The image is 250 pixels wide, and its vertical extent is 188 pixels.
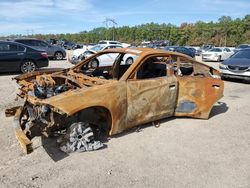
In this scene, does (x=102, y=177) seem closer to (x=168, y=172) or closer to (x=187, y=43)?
(x=168, y=172)

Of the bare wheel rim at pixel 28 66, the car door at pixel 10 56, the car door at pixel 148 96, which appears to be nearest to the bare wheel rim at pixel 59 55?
the bare wheel rim at pixel 28 66

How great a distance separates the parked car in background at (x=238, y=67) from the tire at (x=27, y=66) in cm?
866

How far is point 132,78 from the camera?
5.49m

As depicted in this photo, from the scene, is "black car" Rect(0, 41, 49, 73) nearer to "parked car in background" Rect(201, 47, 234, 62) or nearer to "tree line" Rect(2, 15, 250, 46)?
"parked car in background" Rect(201, 47, 234, 62)

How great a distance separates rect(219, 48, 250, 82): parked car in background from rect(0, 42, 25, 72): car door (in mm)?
9128

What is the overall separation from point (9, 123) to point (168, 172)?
3518 mm

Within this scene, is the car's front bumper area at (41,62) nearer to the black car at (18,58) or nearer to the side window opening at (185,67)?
the black car at (18,58)

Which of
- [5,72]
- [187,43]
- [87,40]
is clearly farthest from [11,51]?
[87,40]

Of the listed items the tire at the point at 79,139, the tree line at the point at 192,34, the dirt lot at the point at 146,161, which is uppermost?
the tree line at the point at 192,34

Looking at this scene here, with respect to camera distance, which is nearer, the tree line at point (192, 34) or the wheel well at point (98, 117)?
the wheel well at point (98, 117)

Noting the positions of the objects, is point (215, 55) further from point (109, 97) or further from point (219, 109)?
point (109, 97)

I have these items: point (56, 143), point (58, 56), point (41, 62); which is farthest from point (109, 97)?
point (58, 56)

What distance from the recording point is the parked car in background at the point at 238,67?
1249 centimetres

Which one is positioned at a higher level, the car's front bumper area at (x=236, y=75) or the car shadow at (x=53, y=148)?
the car's front bumper area at (x=236, y=75)
